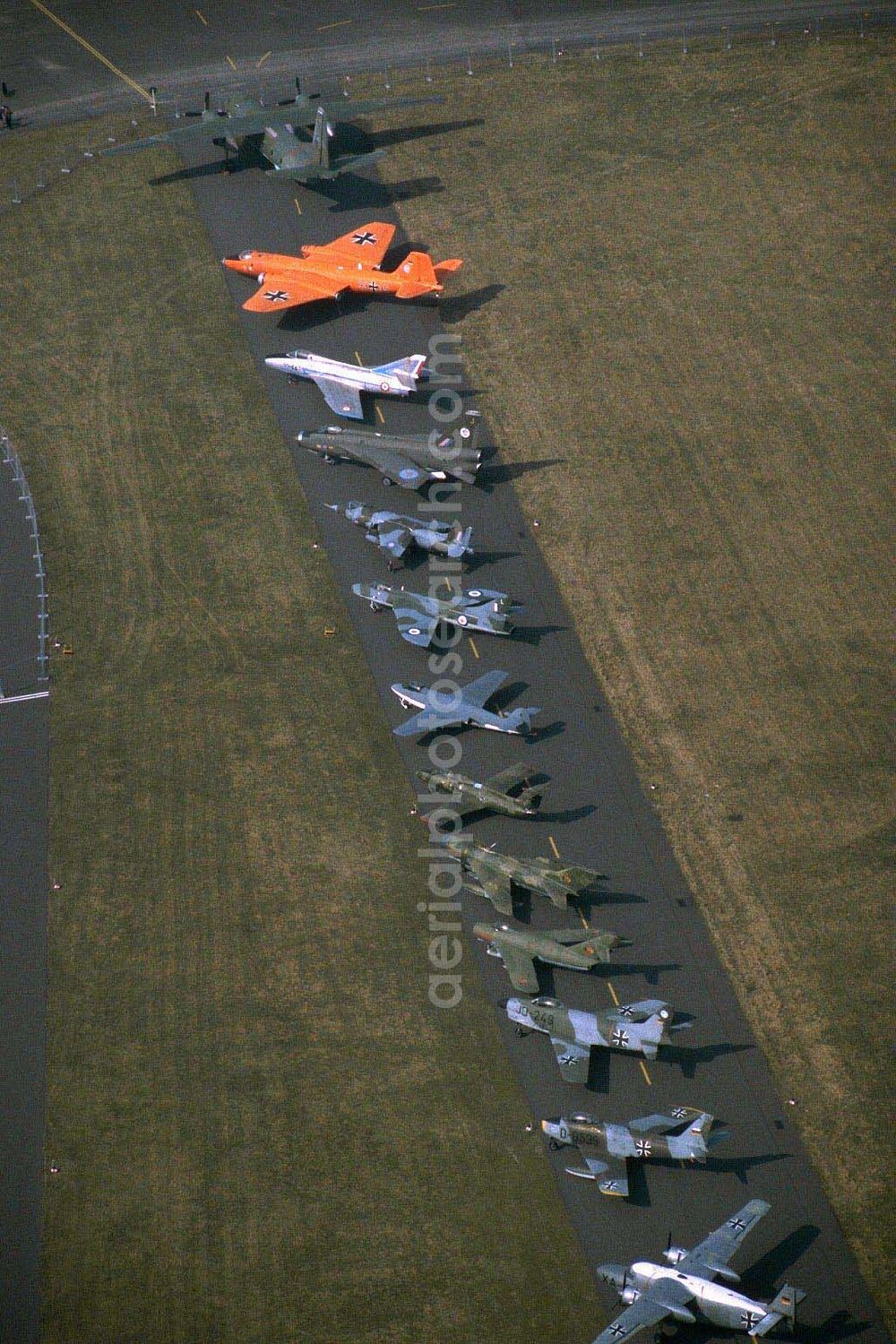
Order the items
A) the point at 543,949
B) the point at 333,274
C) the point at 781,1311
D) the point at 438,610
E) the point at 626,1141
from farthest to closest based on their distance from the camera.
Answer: the point at 333,274 → the point at 438,610 → the point at 543,949 → the point at 626,1141 → the point at 781,1311

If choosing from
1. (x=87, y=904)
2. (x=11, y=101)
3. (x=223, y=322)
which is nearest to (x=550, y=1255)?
(x=87, y=904)

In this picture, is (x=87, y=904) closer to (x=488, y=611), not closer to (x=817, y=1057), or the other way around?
(x=488, y=611)

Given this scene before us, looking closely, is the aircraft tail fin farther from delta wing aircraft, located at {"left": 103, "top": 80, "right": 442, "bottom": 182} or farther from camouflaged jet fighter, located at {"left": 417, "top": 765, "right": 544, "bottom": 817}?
delta wing aircraft, located at {"left": 103, "top": 80, "right": 442, "bottom": 182}

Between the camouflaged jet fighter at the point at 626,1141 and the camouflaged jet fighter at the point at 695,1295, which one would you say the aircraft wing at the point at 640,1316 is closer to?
the camouflaged jet fighter at the point at 695,1295

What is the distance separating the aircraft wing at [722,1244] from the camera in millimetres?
51500

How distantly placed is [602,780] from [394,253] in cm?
4349

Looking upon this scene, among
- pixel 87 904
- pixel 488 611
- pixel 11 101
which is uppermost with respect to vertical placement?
pixel 11 101

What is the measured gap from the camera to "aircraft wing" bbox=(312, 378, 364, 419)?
8475cm

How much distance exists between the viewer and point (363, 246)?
9381 cm

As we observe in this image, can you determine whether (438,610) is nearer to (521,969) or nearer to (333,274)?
(521,969)

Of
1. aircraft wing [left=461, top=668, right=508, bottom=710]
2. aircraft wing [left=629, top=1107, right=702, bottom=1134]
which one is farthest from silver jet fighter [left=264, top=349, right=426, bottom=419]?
aircraft wing [left=629, top=1107, right=702, bottom=1134]

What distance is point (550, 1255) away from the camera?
53.5 metres

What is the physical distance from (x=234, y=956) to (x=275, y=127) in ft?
203

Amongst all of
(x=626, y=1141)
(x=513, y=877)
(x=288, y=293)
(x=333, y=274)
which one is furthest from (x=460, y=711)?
(x=333, y=274)
